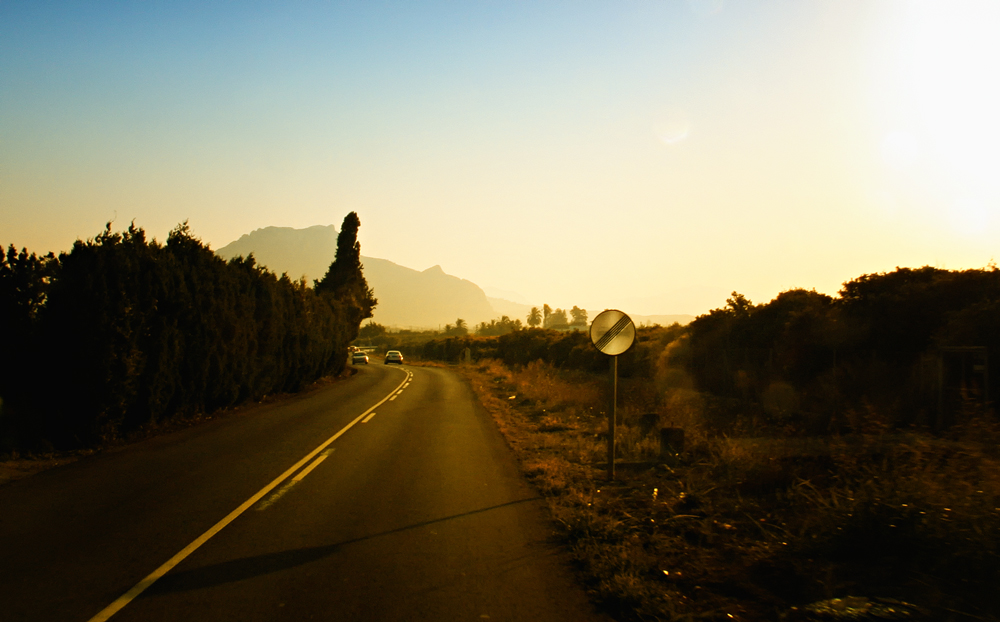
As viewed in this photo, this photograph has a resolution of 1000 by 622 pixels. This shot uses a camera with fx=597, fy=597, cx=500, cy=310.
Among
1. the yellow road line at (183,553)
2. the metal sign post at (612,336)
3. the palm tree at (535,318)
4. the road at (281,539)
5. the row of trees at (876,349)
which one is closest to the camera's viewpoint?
the yellow road line at (183,553)

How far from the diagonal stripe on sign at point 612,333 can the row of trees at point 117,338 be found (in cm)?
951

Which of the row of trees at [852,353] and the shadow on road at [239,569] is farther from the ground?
the row of trees at [852,353]

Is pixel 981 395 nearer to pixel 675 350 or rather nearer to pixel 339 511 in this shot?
pixel 339 511

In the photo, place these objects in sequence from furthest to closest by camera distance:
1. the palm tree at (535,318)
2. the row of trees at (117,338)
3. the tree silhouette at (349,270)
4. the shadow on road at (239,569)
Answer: the palm tree at (535,318), the tree silhouette at (349,270), the row of trees at (117,338), the shadow on road at (239,569)

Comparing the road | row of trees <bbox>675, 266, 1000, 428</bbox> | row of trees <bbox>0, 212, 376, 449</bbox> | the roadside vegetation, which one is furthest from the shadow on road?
row of trees <bbox>675, 266, 1000, 428</bbox>

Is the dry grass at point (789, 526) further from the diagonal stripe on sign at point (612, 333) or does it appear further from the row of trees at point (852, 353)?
the diagonal stripe on sign at point (612, 333)

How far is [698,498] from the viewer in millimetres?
7320

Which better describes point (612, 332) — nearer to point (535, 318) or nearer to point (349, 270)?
point (349, 270)

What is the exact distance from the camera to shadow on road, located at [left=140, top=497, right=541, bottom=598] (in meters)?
4.72

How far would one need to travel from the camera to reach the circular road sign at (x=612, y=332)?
8.78 meters

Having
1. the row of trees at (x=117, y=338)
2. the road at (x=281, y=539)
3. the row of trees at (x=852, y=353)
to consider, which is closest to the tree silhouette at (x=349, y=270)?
the row of trees at (x=852, y=353)

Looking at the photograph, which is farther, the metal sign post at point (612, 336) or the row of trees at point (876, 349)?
the row of trees at point (876, 349)

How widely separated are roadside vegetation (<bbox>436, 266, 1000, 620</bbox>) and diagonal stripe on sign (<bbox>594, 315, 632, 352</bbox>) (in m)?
2.08

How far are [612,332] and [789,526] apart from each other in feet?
12.0
